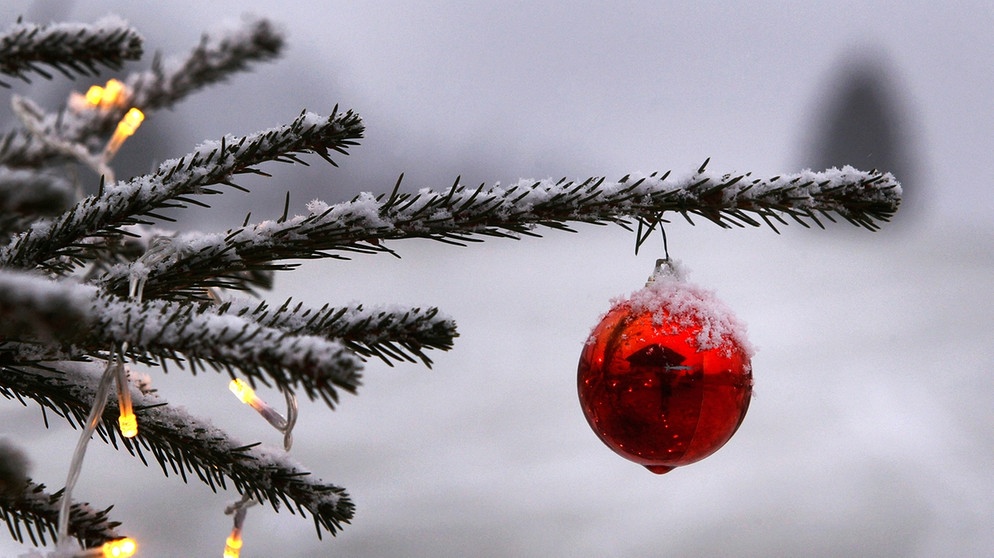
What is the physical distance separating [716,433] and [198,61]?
1.19 ft

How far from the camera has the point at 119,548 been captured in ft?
1.07

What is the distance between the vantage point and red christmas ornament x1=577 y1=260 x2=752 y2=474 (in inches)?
17.9

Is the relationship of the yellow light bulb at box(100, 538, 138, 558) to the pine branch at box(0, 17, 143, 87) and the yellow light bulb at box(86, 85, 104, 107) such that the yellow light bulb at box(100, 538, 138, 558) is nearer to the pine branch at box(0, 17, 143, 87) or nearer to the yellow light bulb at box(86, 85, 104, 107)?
the pine branch at box(0, 17, 143, 87)

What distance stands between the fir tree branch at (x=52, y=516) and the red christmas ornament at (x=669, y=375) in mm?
246

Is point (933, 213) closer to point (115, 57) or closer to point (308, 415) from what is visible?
point (308, 415)

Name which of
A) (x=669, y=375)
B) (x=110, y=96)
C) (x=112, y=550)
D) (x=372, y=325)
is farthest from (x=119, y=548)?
(x=110, y=96)

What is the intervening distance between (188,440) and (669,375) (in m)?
0.24

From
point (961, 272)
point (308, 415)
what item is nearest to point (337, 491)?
point (308, 415)

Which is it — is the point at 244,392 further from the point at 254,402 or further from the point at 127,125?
the point at 127,125

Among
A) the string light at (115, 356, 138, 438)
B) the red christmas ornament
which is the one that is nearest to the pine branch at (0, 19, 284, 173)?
the string light at (115, 356, 138, 438)

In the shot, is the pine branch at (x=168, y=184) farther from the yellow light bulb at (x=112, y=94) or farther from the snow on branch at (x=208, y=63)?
the yellow light bulb at (x=112, y=94)

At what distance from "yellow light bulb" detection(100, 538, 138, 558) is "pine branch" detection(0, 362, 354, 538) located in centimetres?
5

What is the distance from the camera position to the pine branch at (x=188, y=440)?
0.38 metres

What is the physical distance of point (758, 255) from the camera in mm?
3447
